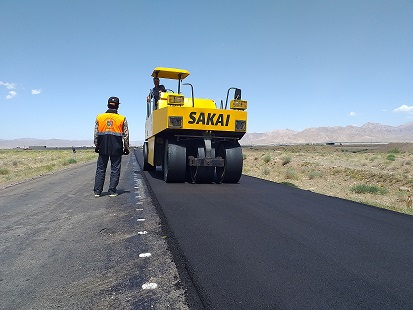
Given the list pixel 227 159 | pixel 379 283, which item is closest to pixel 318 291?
pixel 379 283

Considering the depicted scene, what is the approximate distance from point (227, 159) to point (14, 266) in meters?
6.93

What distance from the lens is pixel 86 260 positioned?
3318 mm

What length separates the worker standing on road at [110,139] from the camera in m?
7.22

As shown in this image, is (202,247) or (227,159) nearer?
(202,247)

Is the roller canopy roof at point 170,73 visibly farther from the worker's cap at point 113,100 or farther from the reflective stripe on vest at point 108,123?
the reflective stripe on vest at point 108,123

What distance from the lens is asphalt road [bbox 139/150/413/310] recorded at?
2562mm

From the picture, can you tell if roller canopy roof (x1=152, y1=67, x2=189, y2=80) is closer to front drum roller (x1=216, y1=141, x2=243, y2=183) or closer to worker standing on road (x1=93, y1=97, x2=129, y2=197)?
front drum roller (x1=216, y1=141, x2=243, y2=183)

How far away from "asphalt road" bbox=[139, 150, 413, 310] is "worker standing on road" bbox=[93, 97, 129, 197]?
1.82 metres

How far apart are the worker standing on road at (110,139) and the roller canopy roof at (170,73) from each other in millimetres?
4564

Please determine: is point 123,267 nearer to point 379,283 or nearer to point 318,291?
point 318,291

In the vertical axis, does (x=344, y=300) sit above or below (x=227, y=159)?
below

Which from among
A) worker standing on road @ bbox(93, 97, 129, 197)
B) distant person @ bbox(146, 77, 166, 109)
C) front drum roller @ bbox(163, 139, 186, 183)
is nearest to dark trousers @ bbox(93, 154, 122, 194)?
worker standing on road @ bbox(93, 97, 129, 197)

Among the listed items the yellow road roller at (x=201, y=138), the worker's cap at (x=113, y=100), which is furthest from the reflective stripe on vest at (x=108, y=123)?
the yellow road roller at (x=201, y=138)

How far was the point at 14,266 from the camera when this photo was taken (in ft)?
10.4
